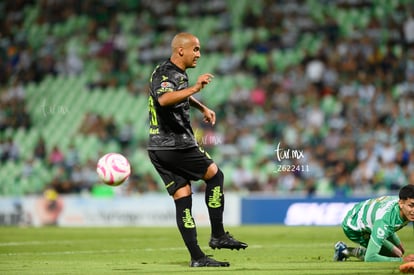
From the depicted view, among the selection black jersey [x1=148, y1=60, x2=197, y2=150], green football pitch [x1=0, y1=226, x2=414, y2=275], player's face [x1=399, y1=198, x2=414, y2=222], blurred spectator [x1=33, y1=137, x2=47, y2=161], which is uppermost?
black jersey [x1=148, y1=60, x2=197, y2=150]

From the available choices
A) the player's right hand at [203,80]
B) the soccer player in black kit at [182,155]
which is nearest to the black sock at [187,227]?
the soccer player in black kit at [182,155]

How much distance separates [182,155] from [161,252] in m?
Result: 3.22

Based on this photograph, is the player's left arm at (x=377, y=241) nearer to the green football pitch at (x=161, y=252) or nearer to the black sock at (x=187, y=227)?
the green football pitch at (x=161, y=252)

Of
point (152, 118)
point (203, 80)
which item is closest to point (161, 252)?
point (152, 118)

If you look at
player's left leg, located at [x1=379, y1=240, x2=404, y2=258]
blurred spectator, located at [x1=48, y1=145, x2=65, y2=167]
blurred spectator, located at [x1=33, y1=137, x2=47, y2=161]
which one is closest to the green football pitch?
player's left leg, located at [x1=379, y1=240, x2=404, y2=258]

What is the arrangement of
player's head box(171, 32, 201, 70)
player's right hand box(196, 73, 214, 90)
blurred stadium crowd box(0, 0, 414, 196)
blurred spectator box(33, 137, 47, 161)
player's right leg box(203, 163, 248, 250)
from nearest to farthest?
player's right hand box(196, 73, 214, 90) < player's head box(171, 32, 201, 70) < player's right leg box(203, 163, 248, 250) < blurred stadium crowd box(0, 0, 414, 196) < blurred spectator box(33, 137, 47, 161)

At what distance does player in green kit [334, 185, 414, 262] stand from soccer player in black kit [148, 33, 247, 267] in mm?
1300

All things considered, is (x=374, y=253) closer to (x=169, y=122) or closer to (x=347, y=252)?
(x=347, y=252)

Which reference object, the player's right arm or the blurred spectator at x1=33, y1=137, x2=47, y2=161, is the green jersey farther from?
the blurred spectator at x1=33, y1=137, x2=47, y2=161

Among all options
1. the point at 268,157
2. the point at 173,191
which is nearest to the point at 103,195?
the point at 268,157

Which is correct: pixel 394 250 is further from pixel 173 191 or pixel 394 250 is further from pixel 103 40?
pixel 103 40

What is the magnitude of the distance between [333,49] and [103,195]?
278 inches

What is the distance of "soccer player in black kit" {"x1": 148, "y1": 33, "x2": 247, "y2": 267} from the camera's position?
953 cm

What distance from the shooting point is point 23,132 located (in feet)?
85.3
